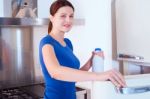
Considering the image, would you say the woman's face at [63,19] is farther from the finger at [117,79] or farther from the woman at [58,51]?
the finger at [117,79]

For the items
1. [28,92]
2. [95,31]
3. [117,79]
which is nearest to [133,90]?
[117,79]

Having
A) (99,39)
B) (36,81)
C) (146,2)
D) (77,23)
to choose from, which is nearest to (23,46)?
(36,81)

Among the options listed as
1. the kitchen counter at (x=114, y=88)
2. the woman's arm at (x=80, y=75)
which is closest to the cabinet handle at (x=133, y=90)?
the kitchen counter at (x=114, y=88)

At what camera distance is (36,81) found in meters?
2.03

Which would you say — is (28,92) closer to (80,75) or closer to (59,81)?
(59,81)

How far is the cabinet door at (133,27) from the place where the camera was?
1.41 metres

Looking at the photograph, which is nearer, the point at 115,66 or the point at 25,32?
the point at 115,66

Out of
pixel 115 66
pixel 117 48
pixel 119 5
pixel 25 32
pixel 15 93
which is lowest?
pixel 15 93

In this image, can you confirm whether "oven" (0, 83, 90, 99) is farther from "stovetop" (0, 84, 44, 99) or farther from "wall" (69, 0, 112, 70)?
"wall" (69, 0, 112, 70)

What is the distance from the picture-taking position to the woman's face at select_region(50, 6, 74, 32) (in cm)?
116

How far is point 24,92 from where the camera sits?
69.0 inches

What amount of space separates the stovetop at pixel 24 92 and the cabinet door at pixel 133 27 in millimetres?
582

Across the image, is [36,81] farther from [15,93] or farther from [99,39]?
[99,39]

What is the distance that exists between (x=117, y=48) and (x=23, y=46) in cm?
73
